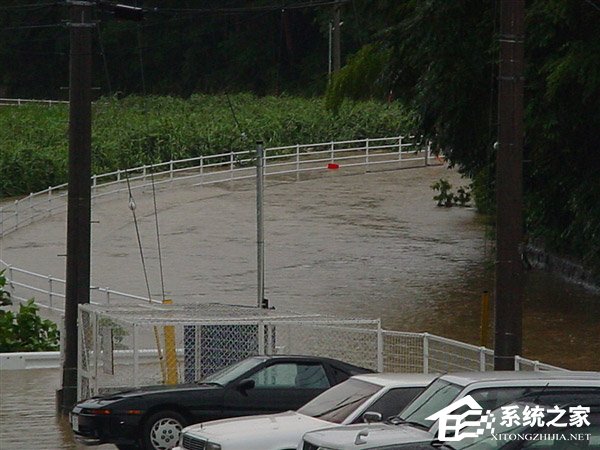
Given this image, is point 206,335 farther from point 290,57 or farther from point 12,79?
point 12,79

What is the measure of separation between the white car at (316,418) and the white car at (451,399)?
1140 mm

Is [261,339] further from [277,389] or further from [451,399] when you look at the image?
[451,399]

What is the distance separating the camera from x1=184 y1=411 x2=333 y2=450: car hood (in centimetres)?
1238

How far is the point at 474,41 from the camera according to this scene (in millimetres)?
28891

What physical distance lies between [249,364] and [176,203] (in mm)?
32418

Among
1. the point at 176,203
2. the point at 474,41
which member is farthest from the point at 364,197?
the point at 474,41

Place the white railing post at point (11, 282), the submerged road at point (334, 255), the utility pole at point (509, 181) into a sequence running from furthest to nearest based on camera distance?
the white railing post at point (11, 282)
the submerged road at point (334, 255)
the utility pole at point (509, 181)

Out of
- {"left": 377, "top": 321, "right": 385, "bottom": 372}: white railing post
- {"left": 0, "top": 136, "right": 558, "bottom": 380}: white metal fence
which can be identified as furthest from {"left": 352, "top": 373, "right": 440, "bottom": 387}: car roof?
{"left": 0, "top": 136, "right": 558, "bottom": 380}: white metal fence

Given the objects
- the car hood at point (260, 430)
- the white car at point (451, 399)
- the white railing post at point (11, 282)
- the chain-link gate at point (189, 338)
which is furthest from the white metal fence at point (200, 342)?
the white railing post at point (11, 282)

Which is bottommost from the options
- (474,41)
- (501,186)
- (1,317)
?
(1,317)

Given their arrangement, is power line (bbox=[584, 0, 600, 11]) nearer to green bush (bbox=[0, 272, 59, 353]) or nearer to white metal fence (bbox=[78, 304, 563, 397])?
white metal fence (bbox=[78, 304, 563, 397])

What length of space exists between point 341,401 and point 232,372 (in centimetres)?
309

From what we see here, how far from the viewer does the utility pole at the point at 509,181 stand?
15.4 m

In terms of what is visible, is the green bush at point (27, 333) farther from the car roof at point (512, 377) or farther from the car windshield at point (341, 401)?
the car roof at point (512, 377)
